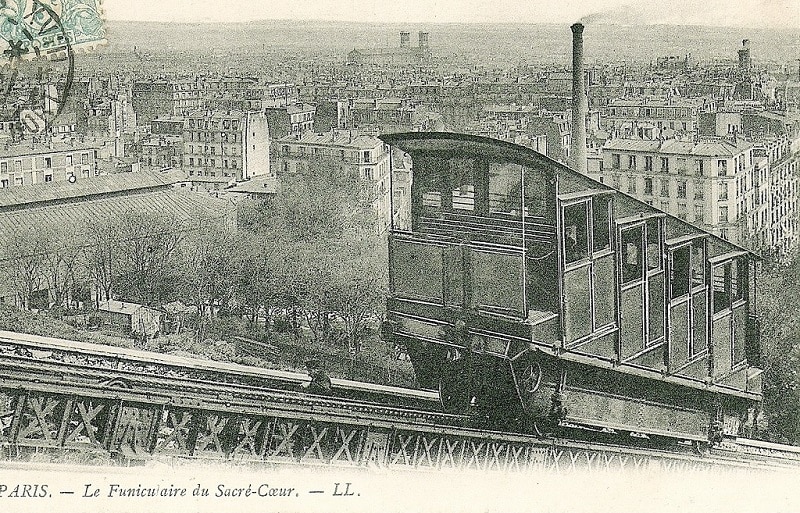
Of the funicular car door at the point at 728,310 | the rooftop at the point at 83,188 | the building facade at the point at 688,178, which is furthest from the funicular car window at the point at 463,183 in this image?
the rooftop at the point at 83,188

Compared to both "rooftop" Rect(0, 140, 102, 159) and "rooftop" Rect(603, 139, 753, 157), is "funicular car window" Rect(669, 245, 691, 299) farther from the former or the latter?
"rooftop" Rect(0, 140, 102, 159)

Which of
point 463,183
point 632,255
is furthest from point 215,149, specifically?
point 632,255

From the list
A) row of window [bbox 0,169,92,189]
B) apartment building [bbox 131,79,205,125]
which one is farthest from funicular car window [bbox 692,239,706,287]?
row of window [bbox 0,169,92,189]

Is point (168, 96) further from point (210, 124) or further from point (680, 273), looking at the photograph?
point (680, 273)

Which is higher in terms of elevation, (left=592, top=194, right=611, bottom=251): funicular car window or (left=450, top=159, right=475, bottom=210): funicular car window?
(left=450, top=159, right=475, bottom=210): funicular car window

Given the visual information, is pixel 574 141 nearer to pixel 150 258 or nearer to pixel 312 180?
pixel 312 180

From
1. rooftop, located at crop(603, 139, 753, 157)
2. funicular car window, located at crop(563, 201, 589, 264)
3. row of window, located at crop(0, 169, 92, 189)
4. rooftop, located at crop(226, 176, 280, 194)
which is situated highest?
rooftop, located at crop(603, 139, 753, 157)
